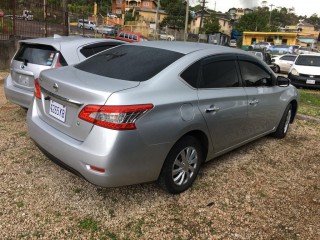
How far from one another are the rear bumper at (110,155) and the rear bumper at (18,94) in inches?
79.6

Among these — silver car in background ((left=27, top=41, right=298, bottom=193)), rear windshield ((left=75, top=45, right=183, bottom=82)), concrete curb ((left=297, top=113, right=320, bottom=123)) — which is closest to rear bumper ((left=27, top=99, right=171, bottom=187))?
silver car in background ((left=27, top=41, right=298, bottom=193))

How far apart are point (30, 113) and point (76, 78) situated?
0.81 meters

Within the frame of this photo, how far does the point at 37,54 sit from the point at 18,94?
0.68 m

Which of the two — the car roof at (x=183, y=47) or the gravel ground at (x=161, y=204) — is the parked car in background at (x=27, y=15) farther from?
the car roof at (x=183, y=47)

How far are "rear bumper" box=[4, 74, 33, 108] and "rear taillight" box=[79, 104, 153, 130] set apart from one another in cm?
251

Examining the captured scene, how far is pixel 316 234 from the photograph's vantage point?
3.11 meters

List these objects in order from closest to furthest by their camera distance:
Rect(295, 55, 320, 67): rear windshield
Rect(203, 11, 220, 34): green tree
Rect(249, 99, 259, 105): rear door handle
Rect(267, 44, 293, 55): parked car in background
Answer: Rect(249, 99, 259, 105): rear door handle → Rect(295, 55, 320, 67): rear windshield → Rect(267, 44, 293, 55): parked car in background → Rect(203, 11, 220, 34): green tree

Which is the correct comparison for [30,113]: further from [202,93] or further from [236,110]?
[236,110]

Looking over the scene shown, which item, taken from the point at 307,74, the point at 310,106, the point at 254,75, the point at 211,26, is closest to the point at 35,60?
the point at 254,75

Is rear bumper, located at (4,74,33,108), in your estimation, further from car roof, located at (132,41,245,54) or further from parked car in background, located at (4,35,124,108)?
car roof, located at (132,41,245,54)

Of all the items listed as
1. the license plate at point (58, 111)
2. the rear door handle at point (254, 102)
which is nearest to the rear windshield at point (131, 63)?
the license plate at point (58, 111)

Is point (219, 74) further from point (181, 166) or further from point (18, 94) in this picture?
point (18, 94)

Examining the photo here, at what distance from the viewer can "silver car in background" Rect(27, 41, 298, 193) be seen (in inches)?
111

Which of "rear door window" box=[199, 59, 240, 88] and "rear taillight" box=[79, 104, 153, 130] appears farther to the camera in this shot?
"rear door window" box=[199, 59, 240, 88]
